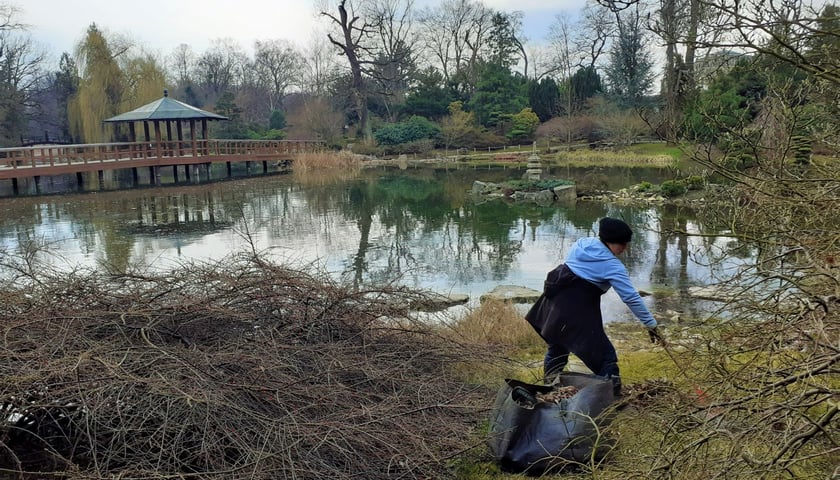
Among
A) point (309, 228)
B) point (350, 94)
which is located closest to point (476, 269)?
point (309, 228)

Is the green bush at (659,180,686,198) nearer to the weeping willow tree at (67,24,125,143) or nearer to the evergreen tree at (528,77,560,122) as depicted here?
the evergreen tree at (528,77,560,122)

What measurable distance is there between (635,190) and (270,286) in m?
16.6

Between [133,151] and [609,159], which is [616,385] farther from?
[609,159]

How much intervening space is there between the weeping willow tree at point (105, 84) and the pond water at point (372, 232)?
9528 millimetres

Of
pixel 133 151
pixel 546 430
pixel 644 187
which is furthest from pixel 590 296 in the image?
pixel 133 151

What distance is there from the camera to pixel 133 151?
2523cm

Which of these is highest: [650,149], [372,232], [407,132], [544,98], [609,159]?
[544,98]

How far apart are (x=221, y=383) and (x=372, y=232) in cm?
1083

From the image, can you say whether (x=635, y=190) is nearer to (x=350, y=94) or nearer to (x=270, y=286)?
(x=270, y=286)

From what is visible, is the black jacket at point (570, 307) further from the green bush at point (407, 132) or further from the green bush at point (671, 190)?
the green bush at point (407, 132)

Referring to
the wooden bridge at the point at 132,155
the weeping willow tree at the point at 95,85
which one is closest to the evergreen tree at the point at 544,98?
the wooden bridge at the point at 132,155

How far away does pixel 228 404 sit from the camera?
9.27ft

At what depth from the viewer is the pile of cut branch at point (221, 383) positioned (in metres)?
2.80

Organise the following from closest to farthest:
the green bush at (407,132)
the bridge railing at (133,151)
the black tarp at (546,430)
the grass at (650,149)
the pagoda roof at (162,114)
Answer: the black tarp at (546,430) → the bridge railing at (133,151) → the pagoda roof at (162,114) → the grass at (650,149) → the green bush at (407,132)
